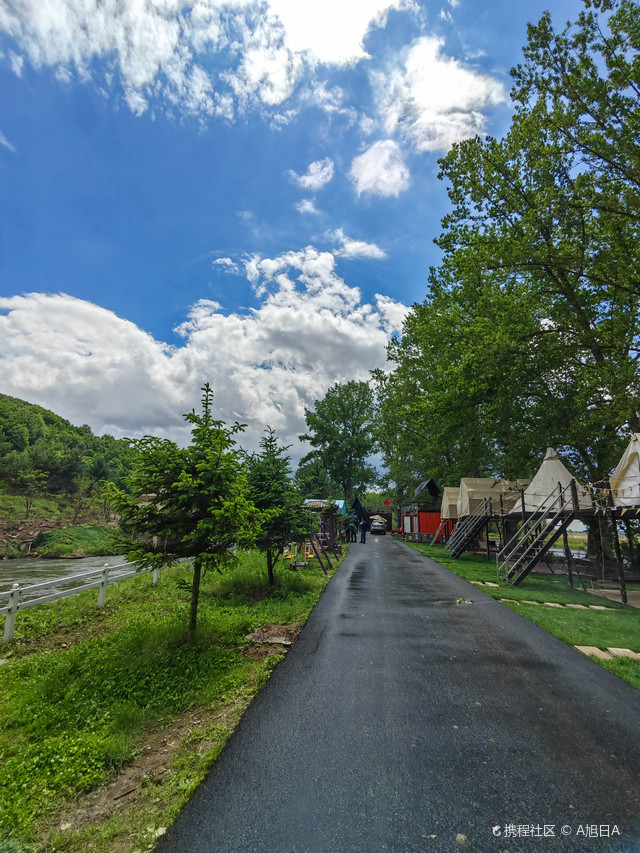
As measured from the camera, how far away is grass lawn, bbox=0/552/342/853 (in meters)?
2.87

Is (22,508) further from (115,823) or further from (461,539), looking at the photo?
(115,823)

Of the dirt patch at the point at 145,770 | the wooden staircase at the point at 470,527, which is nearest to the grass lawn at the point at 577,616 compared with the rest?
the dirt patch at the point at 145,770

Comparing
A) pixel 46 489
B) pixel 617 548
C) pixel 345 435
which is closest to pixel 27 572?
pixel 617 548

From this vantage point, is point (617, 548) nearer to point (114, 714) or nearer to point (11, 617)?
point (114, 714)

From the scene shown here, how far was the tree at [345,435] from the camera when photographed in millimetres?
62406

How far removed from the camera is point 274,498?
10531 millimetres

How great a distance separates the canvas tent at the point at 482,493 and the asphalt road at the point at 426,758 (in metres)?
16.0

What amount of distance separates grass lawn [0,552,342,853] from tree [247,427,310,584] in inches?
77.9

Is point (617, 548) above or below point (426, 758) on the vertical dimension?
above

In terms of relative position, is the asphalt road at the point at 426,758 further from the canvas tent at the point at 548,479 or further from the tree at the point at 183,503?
the canvas tent at the point at 548,479

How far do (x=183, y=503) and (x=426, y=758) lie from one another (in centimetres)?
458

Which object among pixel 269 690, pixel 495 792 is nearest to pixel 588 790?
pixel 495 792

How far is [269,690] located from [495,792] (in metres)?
2.82

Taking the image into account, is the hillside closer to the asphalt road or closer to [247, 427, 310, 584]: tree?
[247, 427, 310, 584]: tree
